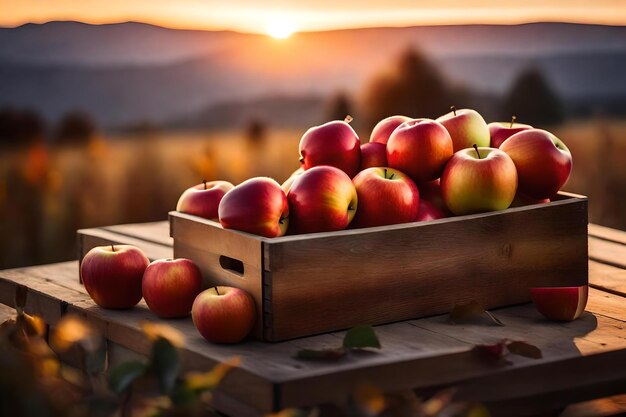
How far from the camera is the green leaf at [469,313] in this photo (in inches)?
70.2

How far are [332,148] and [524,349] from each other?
0.59m

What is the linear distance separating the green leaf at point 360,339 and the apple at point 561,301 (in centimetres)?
43

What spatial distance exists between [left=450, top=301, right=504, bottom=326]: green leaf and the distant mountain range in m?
2.49

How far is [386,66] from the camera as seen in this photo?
4.47 m

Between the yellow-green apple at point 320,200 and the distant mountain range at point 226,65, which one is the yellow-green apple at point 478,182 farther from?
the distant mountain range at point 226,65

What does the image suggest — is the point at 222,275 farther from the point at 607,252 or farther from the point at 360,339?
the point at 607,252

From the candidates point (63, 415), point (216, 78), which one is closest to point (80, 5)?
point (216, 78)

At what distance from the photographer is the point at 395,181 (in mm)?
1824

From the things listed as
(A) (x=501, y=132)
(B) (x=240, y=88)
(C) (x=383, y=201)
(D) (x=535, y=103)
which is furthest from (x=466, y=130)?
(D) (x=535, y=103)

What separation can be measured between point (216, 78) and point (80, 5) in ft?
2.11

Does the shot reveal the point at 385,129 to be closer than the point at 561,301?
No

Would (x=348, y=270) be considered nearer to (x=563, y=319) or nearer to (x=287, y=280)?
(x=287, y=280)

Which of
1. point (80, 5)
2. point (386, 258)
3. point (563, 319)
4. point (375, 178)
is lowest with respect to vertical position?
point (563, 319)

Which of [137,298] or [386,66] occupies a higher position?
[386,66]
